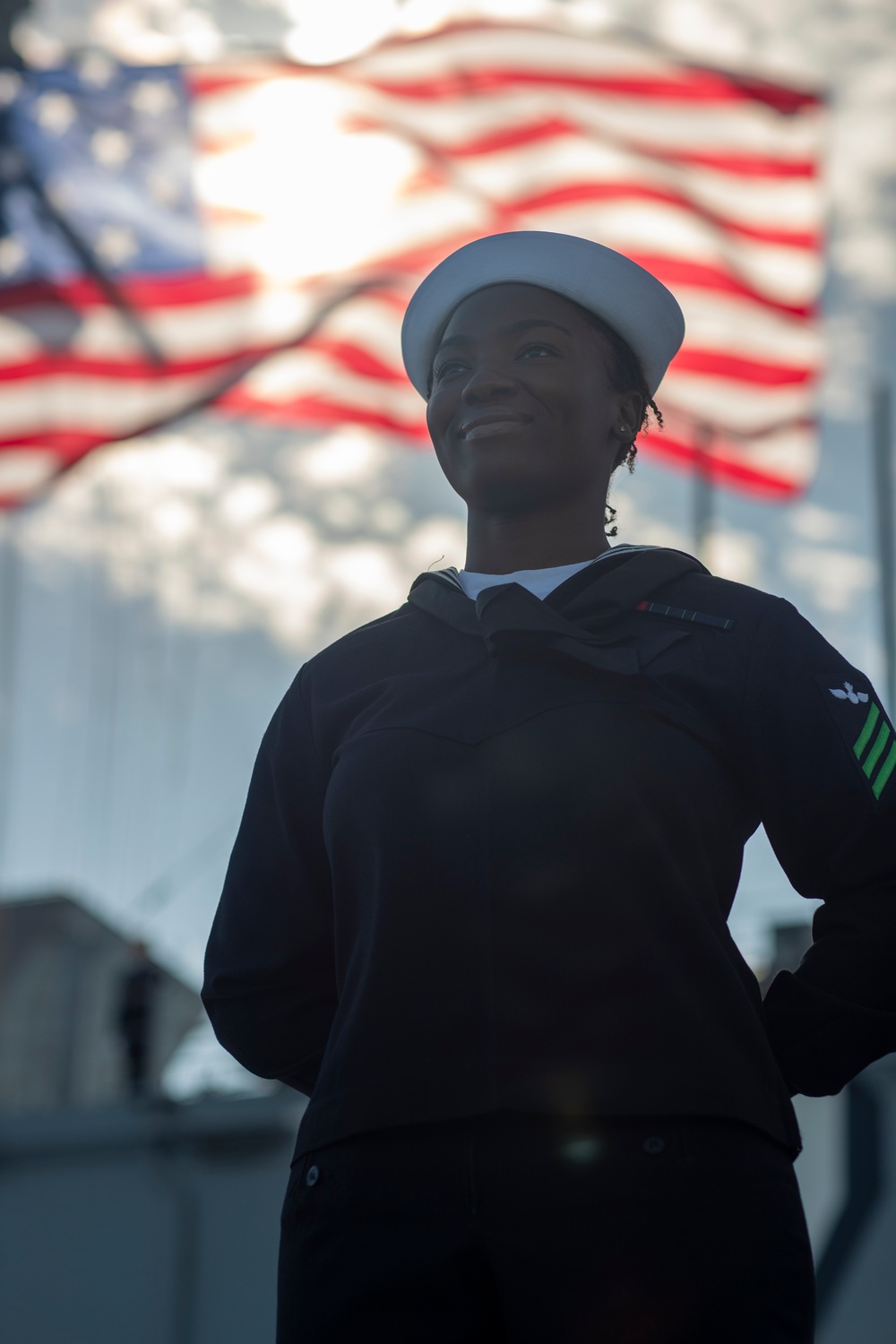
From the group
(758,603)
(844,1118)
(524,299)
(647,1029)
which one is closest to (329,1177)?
(647,1029)

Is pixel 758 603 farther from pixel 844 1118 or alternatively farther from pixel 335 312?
pixel 335 312

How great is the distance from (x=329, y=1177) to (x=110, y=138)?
31.2 ft

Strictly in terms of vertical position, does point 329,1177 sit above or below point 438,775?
below

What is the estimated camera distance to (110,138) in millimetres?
9859

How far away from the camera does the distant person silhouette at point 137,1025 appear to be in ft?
41.6

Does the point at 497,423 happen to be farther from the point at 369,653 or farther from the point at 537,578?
the point at 369,653

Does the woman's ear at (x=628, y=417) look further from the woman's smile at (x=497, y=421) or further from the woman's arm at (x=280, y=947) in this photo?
the woman's arm at (x=280, y=947)

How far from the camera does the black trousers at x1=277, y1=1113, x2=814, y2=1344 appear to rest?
146 centimetres

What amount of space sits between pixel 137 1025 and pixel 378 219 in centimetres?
720

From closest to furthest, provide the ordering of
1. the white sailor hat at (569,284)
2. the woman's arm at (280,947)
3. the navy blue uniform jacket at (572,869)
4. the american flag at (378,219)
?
the navy blue uniform jacket at (572,869) < the woman's arm at (280,947) < the white sailor hat at (569,284) < the american flag at (378,219)

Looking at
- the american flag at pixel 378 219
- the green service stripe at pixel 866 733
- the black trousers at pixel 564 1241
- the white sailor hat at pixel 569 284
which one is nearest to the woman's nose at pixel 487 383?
the white sailor hat at pixel 569 284

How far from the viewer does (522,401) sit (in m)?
1.98

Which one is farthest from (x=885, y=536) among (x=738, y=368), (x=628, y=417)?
(x=628, y=417)

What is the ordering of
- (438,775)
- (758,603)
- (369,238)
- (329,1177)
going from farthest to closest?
(369,238) < (758,603) < (438,775) < (329,1177)
